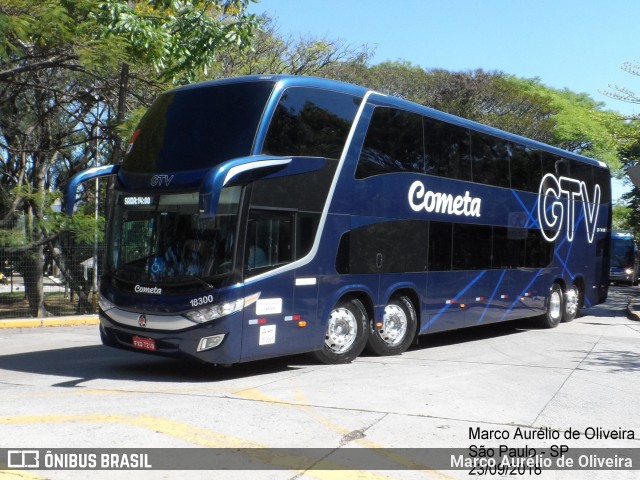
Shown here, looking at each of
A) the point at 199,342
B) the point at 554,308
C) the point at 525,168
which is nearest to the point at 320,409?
the point at 199,342

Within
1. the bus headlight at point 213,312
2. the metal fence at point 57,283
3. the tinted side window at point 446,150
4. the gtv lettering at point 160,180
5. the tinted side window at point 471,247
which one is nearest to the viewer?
the bus headlight at point 213,312

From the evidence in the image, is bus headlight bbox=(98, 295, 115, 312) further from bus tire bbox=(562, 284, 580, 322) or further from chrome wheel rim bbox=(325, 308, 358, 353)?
bus tire bbox=(562, 284, 580, 322)

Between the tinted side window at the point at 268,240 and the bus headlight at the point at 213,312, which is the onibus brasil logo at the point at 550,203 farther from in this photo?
the bus headlight at the point at 213,312

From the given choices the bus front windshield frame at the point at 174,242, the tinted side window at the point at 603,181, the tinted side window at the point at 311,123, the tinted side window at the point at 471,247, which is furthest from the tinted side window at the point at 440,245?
the tinted side window at the point at 603,181

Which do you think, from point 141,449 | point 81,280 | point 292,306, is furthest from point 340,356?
point 81,280

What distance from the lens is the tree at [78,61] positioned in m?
15.7

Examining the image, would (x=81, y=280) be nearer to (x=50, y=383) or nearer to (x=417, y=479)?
(x=50, y=383)

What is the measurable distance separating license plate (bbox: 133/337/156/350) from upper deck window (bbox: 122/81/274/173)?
7.25 feet

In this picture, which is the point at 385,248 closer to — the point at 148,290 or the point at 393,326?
the point at 393,326

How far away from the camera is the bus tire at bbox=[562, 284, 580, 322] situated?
751 inches

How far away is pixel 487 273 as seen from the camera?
49.3ft

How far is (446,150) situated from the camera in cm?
1374

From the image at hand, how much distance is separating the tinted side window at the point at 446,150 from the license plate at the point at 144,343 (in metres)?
5.61

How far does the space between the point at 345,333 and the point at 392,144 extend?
3039 millimetres
